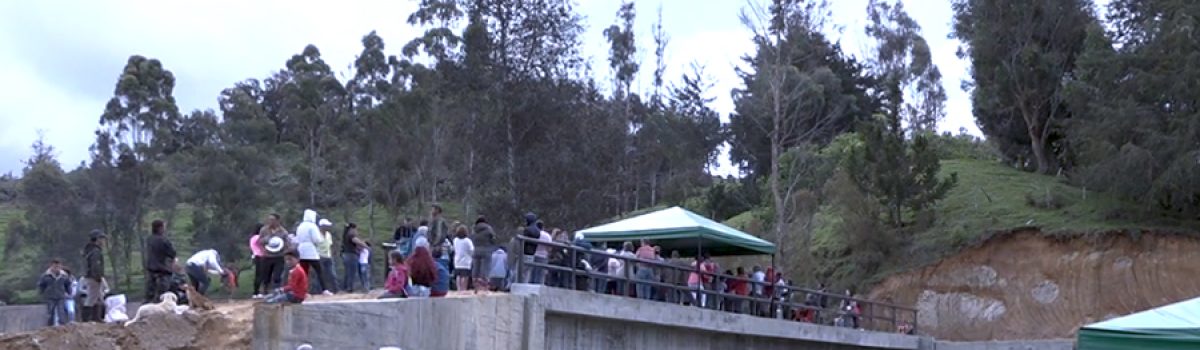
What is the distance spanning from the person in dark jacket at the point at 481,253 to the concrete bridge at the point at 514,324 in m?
1.61

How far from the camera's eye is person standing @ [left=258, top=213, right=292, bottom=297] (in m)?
19.8

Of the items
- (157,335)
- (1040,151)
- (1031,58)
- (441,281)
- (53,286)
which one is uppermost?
(1031,58)

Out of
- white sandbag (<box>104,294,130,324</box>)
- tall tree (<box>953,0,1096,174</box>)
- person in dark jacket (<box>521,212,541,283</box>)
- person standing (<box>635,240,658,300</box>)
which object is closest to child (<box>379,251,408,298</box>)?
person in dark jacket (<box>521,212,541,283</box>)

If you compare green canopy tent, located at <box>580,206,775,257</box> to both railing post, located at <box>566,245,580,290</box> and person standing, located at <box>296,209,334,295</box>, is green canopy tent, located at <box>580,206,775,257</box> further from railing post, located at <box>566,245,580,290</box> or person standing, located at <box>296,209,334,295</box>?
person standing, located at <box>296,209,334,295</box>

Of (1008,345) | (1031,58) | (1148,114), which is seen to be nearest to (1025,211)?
(1148,114)

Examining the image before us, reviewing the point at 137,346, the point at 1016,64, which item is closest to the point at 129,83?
the point at 1016,64

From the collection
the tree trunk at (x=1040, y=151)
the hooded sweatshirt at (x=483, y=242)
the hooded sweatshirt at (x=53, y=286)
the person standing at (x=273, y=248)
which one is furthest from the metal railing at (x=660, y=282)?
the tree trunk at (x=1040, y=151)

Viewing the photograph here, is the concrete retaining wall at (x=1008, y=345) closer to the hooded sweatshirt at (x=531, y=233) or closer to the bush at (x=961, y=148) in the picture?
the hooded sweatshirt at (x=531, y=233)

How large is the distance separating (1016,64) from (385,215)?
1129 inches

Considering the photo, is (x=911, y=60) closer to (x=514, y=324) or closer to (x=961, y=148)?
(x=961, y=148)

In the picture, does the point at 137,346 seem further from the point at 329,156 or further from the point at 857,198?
the point at 329,156

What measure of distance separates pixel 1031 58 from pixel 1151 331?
42.4 meters

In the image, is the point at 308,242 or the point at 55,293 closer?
the point at 55,293

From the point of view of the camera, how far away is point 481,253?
72.1 ft
